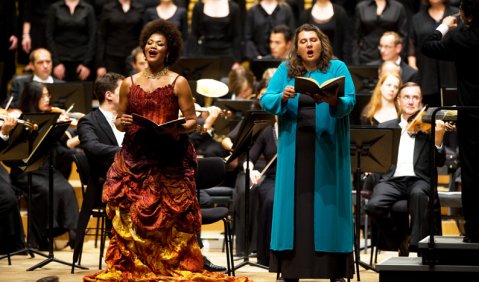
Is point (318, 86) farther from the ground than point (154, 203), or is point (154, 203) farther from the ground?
point (318, 86)

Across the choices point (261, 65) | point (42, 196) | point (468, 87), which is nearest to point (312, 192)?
point (468, 87)

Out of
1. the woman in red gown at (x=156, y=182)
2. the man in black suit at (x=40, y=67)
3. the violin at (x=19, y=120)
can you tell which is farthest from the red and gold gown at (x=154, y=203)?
the man in black suit at (x=40, y=67)

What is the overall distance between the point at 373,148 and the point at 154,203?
2028 millimetres

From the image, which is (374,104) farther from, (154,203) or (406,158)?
(154,203)

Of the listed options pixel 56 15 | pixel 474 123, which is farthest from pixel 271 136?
pixel 56 15

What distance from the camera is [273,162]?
7.74 metres

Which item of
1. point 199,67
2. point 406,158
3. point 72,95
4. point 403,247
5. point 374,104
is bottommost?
point 403,247

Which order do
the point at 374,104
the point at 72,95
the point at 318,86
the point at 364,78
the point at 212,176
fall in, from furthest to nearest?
the point at 364,78
the point at 72,95
the point at 374,104
the point at 212,176
the point at 318,86

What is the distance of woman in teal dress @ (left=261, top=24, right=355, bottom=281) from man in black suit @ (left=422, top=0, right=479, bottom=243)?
63 centimetres

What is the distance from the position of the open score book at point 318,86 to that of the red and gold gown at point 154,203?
28.1 inches

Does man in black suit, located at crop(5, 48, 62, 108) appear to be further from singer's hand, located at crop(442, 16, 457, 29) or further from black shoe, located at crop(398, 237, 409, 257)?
singer's hand, located at crop(442, 16, 457, 29)

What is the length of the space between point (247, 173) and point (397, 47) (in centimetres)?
339

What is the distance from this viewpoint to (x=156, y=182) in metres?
5.83

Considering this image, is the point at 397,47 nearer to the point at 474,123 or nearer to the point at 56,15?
the point at 56,15
